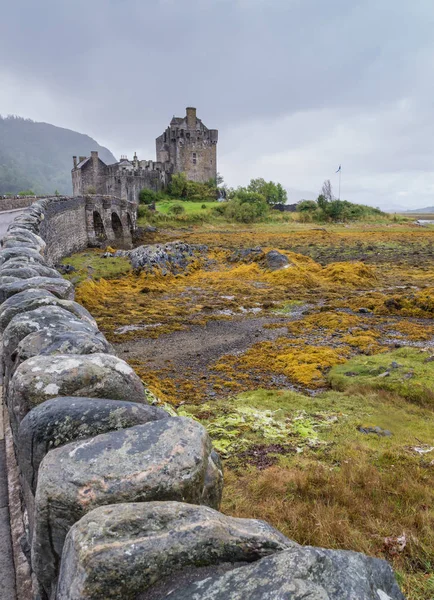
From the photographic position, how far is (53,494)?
7.29 ft

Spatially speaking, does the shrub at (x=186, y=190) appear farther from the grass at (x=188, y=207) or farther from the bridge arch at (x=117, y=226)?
the bridge arch at (x=117, y=226)

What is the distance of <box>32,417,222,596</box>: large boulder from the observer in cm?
220

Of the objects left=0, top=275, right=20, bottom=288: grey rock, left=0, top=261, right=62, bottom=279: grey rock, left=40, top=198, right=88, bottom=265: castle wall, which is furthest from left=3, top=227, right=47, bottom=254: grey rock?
left=40, top=198, right=88, bottom=265: castle wall

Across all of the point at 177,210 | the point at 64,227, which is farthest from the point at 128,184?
the point at 64,227

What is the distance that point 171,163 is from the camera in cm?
7131

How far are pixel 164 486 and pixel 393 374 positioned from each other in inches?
331

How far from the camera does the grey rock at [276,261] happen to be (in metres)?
23.9

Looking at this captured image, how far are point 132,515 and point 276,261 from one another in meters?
22.9

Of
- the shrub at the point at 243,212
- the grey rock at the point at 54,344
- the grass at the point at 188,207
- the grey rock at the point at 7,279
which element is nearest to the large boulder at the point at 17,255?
the grey rock at the point at 7,279

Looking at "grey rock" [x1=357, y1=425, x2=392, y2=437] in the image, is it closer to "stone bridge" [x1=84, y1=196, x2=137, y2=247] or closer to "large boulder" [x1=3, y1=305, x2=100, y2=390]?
"large boulder" [x1=3, y1=305, x2=100, y2=390]

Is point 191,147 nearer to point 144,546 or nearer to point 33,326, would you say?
point 33,326

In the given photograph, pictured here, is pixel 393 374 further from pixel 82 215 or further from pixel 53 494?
pixel 82 215

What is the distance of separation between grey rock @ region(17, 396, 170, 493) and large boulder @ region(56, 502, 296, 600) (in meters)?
0.74

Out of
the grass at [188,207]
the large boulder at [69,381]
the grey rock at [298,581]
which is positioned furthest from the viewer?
the grass at [188,207]
